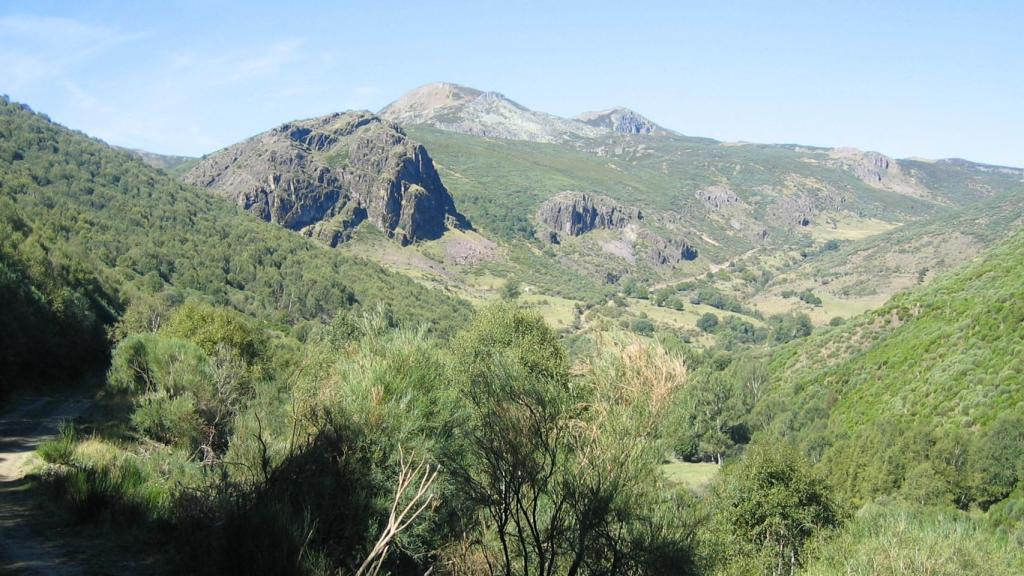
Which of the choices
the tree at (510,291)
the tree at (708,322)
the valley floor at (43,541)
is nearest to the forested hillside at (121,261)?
the tree at (510,291)

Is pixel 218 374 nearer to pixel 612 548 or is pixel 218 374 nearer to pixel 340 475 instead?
pixel 340 475

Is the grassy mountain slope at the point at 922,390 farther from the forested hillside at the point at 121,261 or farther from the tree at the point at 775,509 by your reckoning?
the forested hillside at the point at 121,261

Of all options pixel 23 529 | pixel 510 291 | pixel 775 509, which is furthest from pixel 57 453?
pixel 510 291

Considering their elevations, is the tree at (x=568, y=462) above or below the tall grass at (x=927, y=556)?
above

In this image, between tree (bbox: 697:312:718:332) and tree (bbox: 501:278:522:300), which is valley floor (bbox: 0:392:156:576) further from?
tree (bbox: 697:312:718:332)

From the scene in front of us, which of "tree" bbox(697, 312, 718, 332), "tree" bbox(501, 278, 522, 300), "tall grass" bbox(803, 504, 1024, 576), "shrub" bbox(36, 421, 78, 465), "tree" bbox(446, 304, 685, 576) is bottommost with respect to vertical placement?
"tree" bbox(697, 312, 718, 332)

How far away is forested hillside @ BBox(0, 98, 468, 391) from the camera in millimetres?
37188

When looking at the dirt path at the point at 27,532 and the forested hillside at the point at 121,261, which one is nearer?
the dirt path at the point at 27,532

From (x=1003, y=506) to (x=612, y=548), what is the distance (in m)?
35.9

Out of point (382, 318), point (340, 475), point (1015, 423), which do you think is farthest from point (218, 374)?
point (1015, 423)

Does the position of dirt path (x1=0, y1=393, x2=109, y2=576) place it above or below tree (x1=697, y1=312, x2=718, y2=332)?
above

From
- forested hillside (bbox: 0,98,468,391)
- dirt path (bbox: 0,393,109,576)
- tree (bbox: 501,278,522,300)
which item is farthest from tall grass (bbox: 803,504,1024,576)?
tree (bbox: 501,278,522,300)

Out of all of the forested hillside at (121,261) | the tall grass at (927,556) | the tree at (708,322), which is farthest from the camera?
the tree at (708,322)

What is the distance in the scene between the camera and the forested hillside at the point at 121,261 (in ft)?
122
